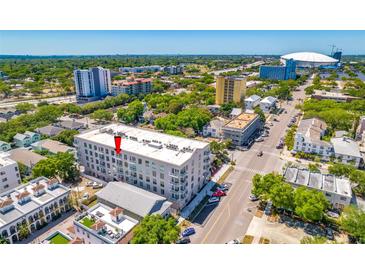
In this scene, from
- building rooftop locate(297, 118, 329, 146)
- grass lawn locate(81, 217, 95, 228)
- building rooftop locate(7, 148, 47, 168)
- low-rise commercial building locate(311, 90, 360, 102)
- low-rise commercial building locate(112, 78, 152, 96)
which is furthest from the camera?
low-rise commercial building locate(112, 78, 152, 96)

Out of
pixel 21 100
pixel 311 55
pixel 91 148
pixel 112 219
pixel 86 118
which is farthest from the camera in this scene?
pixel 311 55

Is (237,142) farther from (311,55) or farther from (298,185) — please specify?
(311,55)

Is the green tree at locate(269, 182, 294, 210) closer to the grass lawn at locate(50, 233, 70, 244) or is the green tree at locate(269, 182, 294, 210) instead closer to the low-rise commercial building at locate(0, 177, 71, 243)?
the grass lawn at locate(50, 233, 70, 244)

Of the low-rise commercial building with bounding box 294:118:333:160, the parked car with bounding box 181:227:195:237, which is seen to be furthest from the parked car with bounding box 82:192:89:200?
the low-rise commercial building with bounding box 294:118:333:160

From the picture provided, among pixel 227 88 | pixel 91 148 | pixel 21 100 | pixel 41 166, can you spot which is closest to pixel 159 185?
pixel 91 148

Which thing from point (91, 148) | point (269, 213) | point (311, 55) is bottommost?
point (269, 213)

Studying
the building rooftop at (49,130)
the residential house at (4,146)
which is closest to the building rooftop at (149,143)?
the building rooftop at (49,130)
